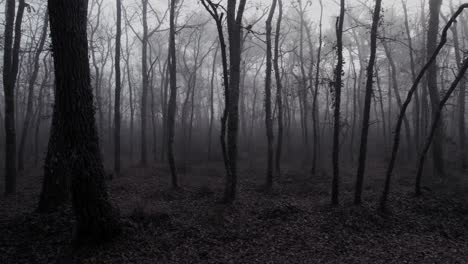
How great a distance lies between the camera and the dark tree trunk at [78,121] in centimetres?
489

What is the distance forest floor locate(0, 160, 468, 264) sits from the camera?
17.8 ft

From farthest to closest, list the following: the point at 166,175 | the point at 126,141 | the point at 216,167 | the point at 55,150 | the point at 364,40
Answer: the point at 126,141 → the point at 364,40 → the point at 216,167 → the point at 166,175 → the point at 55,150

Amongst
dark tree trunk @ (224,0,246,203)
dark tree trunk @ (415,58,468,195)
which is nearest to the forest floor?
dark tree trunk @ (224,0,246,203)

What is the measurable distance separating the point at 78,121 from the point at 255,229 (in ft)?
14.2

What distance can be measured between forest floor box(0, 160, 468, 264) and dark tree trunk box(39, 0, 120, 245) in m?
0.64

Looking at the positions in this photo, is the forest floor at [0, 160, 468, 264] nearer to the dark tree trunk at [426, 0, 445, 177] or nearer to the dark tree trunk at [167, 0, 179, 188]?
the dark tree trunk at [167, 0, 179, 188]

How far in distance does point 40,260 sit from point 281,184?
8.39 meters

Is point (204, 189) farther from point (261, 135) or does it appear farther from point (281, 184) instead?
point (261, 135)

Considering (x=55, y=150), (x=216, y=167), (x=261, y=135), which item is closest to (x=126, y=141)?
(x=261, y=135)

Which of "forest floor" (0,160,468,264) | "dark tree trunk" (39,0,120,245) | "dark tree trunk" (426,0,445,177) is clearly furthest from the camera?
"dark tree trunk" (426,0,445,177)

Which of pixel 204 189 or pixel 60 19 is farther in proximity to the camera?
pixel 204 189

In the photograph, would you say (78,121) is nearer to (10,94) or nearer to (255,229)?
(255,229)

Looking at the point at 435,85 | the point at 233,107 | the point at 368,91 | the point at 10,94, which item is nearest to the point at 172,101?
the point at 233,107

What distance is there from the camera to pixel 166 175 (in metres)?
13.0
